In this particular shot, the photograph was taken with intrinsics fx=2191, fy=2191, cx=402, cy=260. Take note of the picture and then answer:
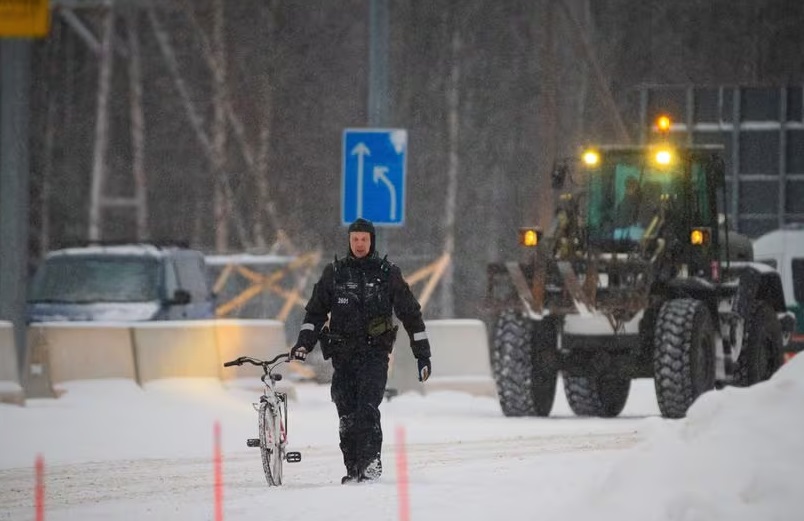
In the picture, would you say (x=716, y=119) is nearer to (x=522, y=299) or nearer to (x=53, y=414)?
(x=522, y=299)

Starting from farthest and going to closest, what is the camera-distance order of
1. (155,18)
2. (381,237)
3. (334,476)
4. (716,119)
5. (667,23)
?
1. (155,18)
2. (667,23)
3. (716,119)
4. (381,237)
5. (334,476)

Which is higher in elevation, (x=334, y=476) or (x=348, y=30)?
(x=348, y=30)

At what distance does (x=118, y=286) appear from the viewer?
2586cm

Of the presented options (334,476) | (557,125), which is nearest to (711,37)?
(557,125)

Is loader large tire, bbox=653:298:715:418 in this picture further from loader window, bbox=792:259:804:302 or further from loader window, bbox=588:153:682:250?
loader window, bbox=792:259:804:302

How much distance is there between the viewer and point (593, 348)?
21375 millimetres

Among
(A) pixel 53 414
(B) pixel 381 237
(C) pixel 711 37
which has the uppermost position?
(C) pixel 711 37

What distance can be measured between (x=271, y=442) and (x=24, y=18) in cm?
1269

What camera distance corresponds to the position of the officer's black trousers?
13844 mm

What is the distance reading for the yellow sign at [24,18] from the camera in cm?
2491

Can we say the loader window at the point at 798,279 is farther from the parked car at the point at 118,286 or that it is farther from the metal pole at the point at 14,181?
the metal pole at the point at 14,181

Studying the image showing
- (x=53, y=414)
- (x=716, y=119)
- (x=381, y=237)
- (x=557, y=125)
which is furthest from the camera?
(x=557, y=125)

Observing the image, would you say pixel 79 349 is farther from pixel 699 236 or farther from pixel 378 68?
pixel 699 236

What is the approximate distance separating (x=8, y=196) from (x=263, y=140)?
21.7m
